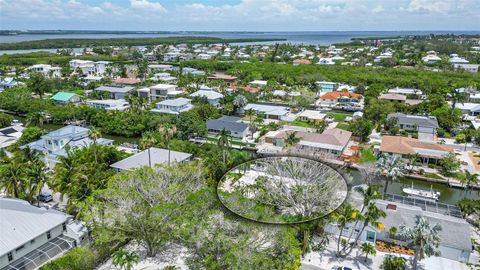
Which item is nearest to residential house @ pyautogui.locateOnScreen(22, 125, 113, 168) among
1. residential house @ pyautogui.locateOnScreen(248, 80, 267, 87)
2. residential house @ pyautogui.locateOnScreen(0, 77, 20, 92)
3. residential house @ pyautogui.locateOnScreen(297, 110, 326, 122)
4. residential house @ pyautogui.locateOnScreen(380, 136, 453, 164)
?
residential house @ pyautogui.locateOnScreen(297, 110, 326, 122)

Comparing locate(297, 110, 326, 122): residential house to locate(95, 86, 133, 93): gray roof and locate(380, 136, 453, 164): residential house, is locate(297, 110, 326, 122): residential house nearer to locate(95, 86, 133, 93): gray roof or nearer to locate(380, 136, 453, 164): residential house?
locate(380, 136, 453, 164): residential house

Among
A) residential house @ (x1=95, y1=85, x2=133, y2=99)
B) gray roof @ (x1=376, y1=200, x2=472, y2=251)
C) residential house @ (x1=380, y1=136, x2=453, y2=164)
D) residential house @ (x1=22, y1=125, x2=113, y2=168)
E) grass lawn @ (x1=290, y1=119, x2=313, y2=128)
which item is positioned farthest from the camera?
residential house @ (x1=95, y1=85, x2=133, y2=99)

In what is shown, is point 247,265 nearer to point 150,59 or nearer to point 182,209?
point 182,209

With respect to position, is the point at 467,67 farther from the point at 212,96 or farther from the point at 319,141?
the point at 319,141

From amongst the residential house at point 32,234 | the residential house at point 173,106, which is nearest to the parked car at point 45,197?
the residential house at point 32,234

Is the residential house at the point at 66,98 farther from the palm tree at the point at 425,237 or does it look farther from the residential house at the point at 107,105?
the palm tree at the point at 425,237

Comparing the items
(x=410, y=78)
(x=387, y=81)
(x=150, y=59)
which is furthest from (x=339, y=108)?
(x=150, y=59)
